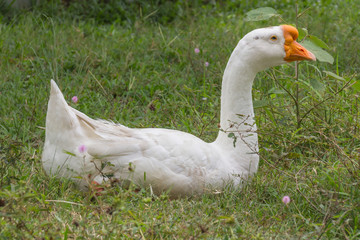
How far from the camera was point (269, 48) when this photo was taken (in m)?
4.22

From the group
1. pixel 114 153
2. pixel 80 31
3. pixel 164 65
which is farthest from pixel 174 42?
pixel 114 153

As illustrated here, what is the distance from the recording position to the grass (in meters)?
3.33

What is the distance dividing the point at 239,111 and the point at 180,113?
132cm

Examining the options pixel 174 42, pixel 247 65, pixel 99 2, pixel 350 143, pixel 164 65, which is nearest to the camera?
pixel 247 65

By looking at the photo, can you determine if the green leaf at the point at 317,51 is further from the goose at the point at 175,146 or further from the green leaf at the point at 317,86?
the green leaf at the point at 317,86

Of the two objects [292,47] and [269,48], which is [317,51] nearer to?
[292,47]

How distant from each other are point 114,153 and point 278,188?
1.10 metres

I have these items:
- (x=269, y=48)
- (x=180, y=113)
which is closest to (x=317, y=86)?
(x=269, y=48)

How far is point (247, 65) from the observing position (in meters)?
4.21

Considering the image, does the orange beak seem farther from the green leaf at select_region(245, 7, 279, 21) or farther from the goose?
the green leaf at select_region(245, 7, 279, 21)

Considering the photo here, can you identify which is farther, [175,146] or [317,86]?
[317,86]

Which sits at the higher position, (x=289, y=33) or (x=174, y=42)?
(x=289, y=33)

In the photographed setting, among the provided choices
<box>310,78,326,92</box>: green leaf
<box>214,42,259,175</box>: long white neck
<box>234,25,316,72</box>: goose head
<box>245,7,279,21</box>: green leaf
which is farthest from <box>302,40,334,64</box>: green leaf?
<box>214,42,259,175</box>: long white neck

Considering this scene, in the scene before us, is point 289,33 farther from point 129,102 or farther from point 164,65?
point 164,65
